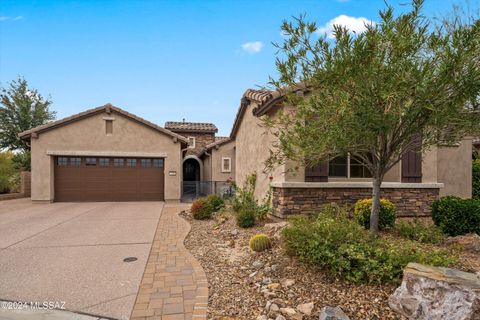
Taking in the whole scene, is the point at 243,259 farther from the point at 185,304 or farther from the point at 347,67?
the point at 347,67

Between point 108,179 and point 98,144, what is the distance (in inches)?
77.6

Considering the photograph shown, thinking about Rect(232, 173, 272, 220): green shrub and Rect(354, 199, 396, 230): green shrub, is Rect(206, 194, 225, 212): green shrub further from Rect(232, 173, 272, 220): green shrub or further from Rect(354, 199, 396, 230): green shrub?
Rect(354, 199, 396, 230): green shrub

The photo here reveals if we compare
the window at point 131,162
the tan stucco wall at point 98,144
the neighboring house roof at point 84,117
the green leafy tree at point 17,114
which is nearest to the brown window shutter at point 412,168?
the tan stucco wall at point 98,144

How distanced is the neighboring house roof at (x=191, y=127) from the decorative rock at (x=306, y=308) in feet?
73.1

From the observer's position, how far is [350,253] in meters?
3.75

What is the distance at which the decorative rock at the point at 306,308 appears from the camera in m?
3.18

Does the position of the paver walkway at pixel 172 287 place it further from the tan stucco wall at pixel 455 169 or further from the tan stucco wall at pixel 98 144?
the tan stucco wall at pixel 455 169

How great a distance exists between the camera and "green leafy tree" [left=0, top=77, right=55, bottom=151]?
22047mm

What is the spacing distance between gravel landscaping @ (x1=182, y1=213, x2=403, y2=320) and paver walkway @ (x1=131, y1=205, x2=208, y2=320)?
0.59ft

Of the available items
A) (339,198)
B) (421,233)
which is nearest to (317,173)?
(339,198)

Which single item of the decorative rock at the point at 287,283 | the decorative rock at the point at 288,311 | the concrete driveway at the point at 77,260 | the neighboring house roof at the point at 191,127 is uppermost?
the neighboring house roof at the point at 191,127

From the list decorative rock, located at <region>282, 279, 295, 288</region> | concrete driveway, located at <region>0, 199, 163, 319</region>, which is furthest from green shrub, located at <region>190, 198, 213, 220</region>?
decorative rock, located at <region>282, 279, 295, 288</region>

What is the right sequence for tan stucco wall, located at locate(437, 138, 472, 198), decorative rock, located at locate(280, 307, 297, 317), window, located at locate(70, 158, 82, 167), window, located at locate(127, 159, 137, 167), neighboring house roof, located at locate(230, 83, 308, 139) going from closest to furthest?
decorative rock, located at locate(280, 307, 297, 317) < neighboring house roof, located at locate(230, 83, 308, 139) < tan stucco wall, located at locate(437, 138, 472, 198) < window, located at locate(70, 158, 82, 167) < window, located at locate(127, 159, 137, 167)

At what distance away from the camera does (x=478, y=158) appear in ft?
38.5
